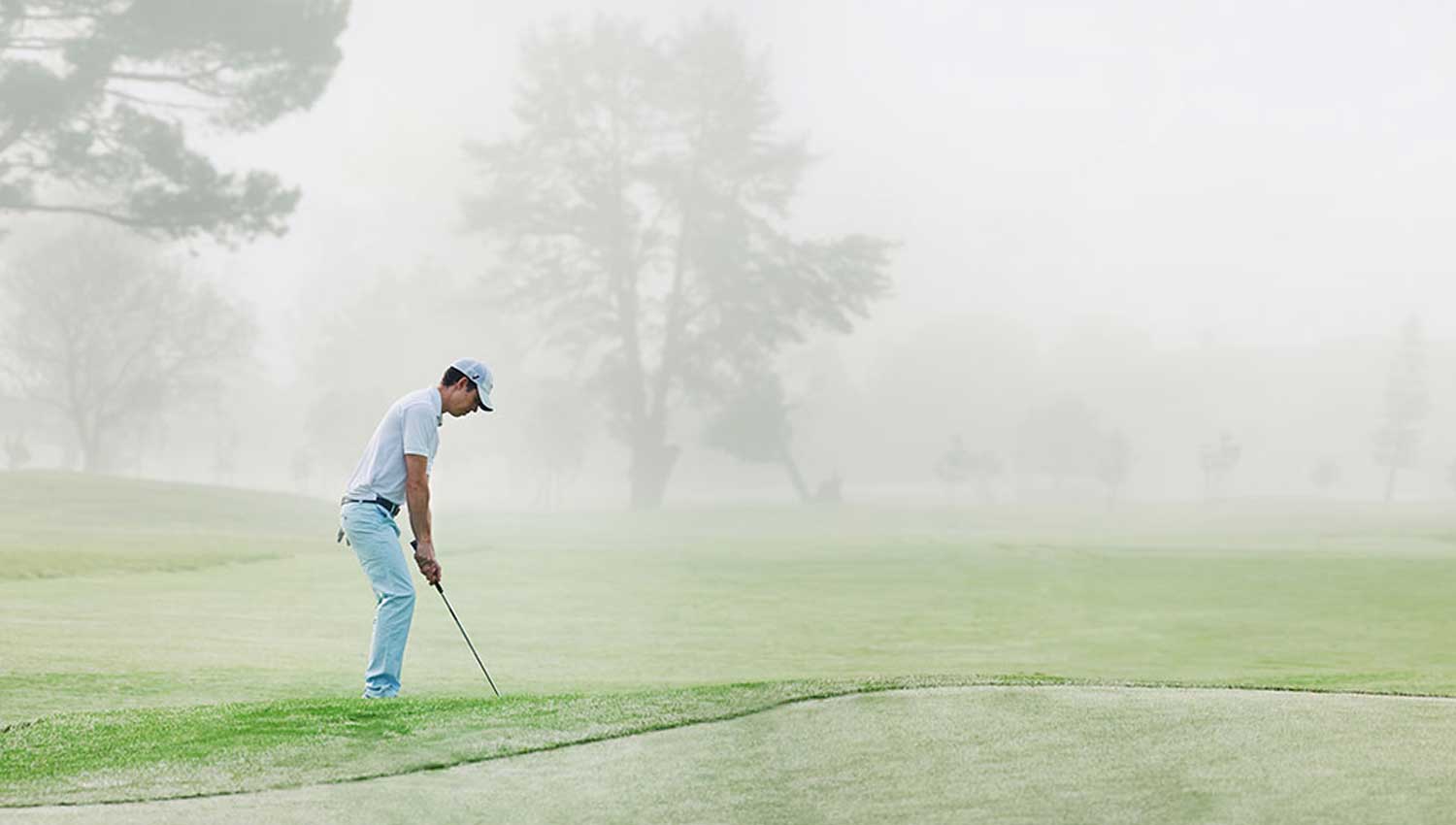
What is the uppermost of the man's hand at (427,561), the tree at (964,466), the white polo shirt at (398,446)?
the tree at (964,466)

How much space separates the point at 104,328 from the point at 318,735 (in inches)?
2542

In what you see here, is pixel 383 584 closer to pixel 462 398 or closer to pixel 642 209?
pixel 462 398

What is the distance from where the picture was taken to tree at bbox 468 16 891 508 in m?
60.4

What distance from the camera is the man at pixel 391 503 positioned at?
9.06 meters

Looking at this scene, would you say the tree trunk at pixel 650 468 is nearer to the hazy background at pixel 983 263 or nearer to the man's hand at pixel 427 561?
the hazy background at pixel 983 263

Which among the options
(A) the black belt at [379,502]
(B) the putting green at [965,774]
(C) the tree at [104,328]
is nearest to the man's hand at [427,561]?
(A) the black belt at [379,502]

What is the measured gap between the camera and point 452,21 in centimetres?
10856

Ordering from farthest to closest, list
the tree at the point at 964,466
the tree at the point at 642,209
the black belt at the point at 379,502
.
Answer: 1. the tree at the point at 964,466
2. the tree at the point at 642,209
3. the black belt at the point at 379,502

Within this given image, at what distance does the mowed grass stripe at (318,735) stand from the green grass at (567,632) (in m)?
0.02

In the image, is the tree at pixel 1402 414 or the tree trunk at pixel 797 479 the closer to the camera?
the tree trunk at pixel 797 479

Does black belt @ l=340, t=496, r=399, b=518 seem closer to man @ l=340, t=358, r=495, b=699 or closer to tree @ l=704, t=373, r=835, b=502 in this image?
man @ l=340, t=358, r=495, b=699

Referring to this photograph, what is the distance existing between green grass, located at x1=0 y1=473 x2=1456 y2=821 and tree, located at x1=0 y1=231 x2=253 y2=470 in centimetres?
2854

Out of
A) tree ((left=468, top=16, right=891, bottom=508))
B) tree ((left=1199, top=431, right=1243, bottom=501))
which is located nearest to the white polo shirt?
tree ((left=468, top=16, right=891, bottom=508))

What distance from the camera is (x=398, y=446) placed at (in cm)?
916
